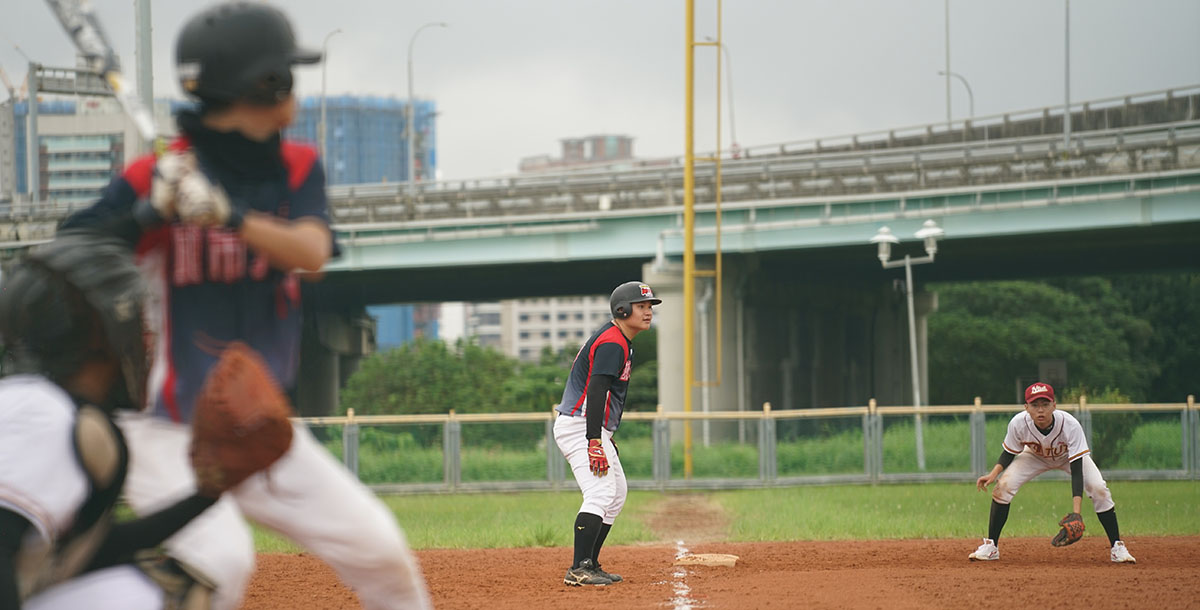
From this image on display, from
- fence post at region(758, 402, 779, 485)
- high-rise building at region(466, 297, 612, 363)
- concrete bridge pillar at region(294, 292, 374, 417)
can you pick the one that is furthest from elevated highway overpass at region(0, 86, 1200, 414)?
high-rise building at region(466, 297, 612, 363)

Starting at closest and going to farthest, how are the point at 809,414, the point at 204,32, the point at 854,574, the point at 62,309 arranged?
1. the point at 62,309
2. the point at 204,32
3. the point at 854,574
4. the point at 809,414

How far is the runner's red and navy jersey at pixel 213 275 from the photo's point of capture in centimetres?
385

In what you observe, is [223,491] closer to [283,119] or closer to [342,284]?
[283,119]

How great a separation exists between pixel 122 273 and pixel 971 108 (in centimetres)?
6174

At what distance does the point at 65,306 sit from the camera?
11.6 ft

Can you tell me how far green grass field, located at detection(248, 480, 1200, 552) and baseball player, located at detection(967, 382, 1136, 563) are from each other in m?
3.07

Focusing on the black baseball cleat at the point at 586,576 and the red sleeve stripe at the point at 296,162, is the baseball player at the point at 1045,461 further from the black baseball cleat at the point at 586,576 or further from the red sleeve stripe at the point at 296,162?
Answer: the red sleeve stripe at the point at 296,162

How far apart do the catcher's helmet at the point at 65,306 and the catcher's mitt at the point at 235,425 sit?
336 mm

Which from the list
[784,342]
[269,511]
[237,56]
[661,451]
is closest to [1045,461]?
[269,511]

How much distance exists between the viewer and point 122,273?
142 inches

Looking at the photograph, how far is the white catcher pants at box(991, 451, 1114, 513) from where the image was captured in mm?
11234

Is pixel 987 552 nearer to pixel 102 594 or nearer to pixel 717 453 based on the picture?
pixel 102 594

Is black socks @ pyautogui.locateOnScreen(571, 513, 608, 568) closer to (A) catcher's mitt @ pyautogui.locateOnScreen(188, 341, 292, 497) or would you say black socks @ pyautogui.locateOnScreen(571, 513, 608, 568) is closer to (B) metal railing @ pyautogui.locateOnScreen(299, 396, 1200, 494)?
(A) catcher's mitt @ pyautogui.locateOnScreen(188, 341, 292, 497)

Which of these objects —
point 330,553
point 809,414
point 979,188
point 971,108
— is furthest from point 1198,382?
point 330,553
